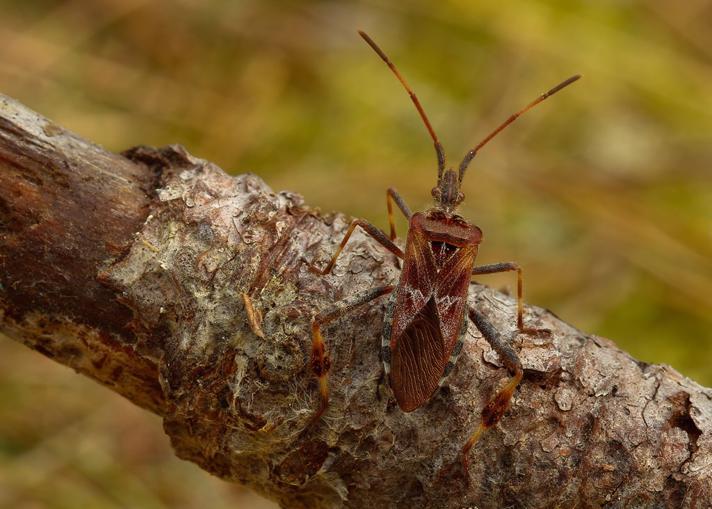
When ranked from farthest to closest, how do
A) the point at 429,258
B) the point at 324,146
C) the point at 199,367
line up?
the point at 324,146 → the point at 429,258 → the point at 199,367

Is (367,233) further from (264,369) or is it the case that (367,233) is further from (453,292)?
(264,369)

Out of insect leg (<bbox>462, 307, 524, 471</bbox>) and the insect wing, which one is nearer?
insect leg (<bbox>462, 307, 524, 471</bbox>)


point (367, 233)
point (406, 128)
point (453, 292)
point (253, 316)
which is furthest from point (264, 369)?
point (406, 128)

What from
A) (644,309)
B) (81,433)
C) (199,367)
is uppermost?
(644,309)

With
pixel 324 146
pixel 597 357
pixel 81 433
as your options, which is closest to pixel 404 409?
pixel 597 357

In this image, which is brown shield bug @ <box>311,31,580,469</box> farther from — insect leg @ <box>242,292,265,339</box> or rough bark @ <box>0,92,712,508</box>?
insect leg @ <box>242,292,265,339</box>

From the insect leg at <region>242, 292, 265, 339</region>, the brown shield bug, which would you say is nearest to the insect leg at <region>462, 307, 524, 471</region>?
the brown shield bug

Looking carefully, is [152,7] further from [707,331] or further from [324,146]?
[707,331]
